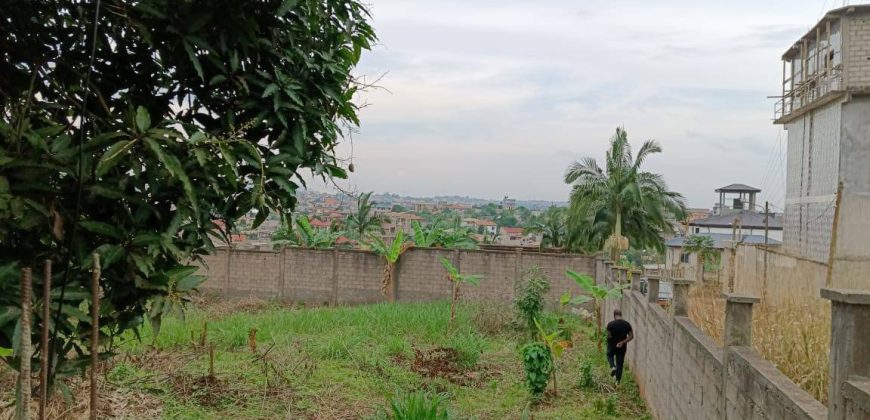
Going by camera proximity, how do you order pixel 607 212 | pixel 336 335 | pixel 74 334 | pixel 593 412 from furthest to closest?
1. pixel 607 212
2. pixel 336 335
3. pixel 593 412
4. pixel 74 334

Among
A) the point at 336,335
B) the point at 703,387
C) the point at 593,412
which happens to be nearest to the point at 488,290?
the point at 336,335

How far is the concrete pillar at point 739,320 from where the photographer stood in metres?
4.41

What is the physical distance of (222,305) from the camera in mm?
20672

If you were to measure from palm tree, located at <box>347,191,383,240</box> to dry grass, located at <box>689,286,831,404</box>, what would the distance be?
78.4ft

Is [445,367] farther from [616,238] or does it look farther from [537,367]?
[616,238]

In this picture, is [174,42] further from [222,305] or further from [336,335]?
[222,305]

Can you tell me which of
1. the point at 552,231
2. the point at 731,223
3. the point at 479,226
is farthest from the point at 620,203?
the point at 479,226

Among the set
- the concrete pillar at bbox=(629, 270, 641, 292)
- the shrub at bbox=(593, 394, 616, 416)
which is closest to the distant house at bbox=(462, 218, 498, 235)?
the concrete pillar at bbox=(629, 270, 641, 292)

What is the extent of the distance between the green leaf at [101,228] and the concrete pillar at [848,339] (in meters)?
2.99

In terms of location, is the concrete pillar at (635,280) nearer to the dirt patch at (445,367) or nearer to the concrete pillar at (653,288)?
the concrete pillar at (653,288)

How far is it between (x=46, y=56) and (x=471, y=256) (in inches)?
683

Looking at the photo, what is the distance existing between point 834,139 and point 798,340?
13.7 metres

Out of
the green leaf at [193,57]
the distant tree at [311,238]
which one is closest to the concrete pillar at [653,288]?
the green leaf at [193,57]

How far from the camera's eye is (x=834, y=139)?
1628cm
